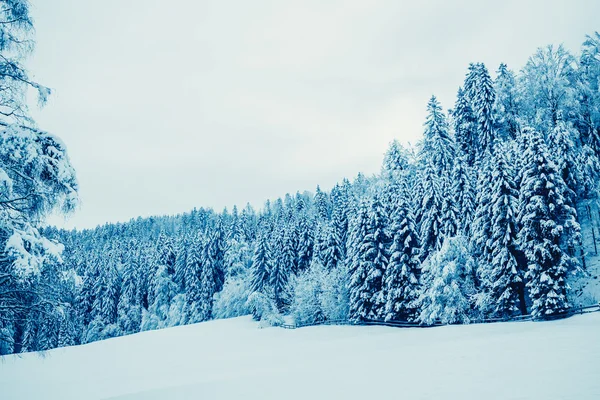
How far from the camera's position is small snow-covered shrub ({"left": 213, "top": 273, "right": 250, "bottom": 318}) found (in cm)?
6500

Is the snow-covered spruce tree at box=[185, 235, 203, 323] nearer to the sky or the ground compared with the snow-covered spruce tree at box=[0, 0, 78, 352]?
nearer to the ground

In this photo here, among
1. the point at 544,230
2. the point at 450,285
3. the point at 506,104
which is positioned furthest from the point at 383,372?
the point at 506,104

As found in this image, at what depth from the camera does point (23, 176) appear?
8.51m

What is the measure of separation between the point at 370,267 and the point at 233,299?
32.3m

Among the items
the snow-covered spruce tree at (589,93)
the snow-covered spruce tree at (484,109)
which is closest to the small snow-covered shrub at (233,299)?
the snow-covered spruce tree at (484,109)

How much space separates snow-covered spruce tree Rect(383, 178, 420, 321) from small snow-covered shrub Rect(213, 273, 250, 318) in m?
31.9

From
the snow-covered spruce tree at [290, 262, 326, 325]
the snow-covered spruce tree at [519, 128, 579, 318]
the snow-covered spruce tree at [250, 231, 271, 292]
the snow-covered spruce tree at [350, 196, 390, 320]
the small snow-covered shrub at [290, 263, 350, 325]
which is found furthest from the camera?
the snow-covered spruce tree at [250, 231, 271, 292]

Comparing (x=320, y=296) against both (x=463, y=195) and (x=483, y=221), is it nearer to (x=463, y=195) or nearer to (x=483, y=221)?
(x=463, y=195)

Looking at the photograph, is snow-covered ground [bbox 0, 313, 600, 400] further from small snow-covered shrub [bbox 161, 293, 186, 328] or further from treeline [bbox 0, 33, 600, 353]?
small snow-covered shrub [bbox 161, 293, 186, 328]

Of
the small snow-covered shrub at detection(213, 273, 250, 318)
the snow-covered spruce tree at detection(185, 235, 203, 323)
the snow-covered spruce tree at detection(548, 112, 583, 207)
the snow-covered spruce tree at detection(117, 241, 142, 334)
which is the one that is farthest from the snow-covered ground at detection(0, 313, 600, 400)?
the snow-covered spruce tree at detection(117, 241, 142, 334)

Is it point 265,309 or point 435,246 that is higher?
point 435,246

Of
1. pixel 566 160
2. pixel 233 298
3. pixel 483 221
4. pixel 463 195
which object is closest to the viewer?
pixel 483 221

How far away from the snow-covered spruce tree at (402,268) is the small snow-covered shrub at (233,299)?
3189cm

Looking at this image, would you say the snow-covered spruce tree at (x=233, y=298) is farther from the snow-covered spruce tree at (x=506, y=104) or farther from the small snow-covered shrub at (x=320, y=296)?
the snow-covered spruce tree at (x=506, y=104)
